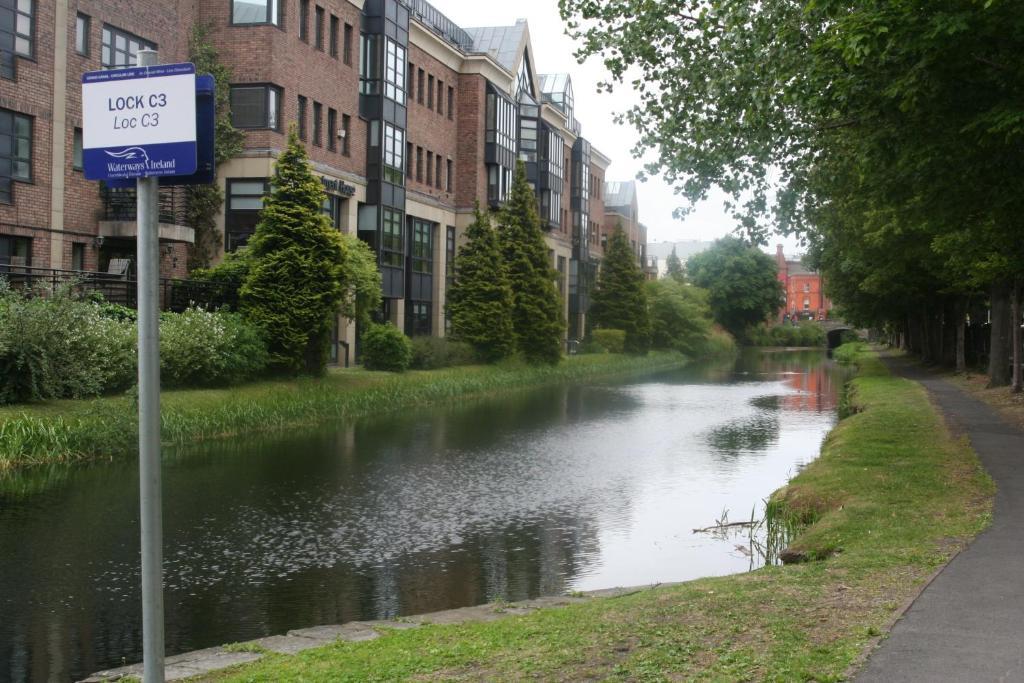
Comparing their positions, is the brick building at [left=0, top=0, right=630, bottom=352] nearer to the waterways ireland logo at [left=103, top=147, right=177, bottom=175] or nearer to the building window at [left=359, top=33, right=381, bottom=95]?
the building window at [left=359, top=33, right=381, bottom=95]

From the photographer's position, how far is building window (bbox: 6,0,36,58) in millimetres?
26984

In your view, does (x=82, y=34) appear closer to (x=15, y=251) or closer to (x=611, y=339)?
(x=15, y=251)

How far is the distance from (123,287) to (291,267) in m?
4.46

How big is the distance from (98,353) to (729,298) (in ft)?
299

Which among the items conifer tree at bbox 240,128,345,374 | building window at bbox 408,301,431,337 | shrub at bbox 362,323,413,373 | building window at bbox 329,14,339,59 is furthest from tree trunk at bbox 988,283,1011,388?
building window at bbox 329,14,339,59

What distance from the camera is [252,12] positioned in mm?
35500

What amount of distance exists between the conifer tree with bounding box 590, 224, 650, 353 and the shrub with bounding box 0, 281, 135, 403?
50410 millimetres

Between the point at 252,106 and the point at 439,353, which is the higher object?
the point at 252,106

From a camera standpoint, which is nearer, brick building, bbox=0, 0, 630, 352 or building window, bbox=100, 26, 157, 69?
brick building, bbox=0, 0, 630, 352

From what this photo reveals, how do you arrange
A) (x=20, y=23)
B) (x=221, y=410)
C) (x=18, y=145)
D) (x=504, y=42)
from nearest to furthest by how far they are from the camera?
(x=221, y=410)
(x=20, y=23)
(x=18, y=145)
(x=504, y=42)

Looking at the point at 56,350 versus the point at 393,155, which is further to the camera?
the point at 393,155

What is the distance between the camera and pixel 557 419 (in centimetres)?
3153

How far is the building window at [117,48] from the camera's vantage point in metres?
30.3

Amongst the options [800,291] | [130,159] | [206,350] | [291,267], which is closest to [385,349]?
[291,267]
